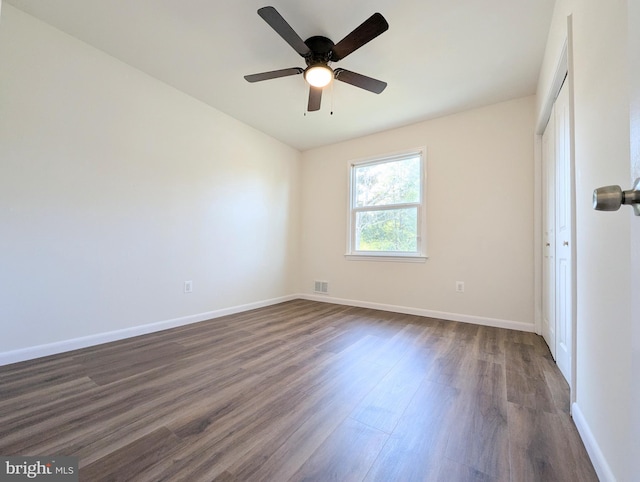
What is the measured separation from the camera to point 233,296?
344 centimetres

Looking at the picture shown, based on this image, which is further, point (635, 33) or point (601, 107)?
point (601, 107)

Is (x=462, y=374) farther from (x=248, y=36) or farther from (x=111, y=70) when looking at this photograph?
(x=111, y=70)

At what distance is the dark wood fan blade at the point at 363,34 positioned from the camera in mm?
1619

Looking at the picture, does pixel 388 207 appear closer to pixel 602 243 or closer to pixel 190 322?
pixel 602 243

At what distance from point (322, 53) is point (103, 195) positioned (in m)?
2.21

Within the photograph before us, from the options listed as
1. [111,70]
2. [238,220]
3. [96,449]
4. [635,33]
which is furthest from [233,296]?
[635,33]

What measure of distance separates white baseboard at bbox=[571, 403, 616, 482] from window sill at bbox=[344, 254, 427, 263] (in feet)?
7.12

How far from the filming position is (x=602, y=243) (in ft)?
3.45

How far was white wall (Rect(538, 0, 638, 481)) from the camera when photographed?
853mm

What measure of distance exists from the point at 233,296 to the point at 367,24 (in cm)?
307

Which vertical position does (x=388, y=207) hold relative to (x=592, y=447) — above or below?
above

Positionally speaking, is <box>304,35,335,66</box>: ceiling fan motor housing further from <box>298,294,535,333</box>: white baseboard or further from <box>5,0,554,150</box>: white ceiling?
<box>298,294,535,333</box>: white baseboard

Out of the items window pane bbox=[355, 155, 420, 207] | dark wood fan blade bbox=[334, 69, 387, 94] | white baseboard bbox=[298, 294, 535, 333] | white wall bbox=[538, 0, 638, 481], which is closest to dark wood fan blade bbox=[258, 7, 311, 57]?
dark wood fan blade bbox=[334, 69, 387, 94]

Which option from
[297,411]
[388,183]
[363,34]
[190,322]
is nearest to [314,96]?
[363,34]
